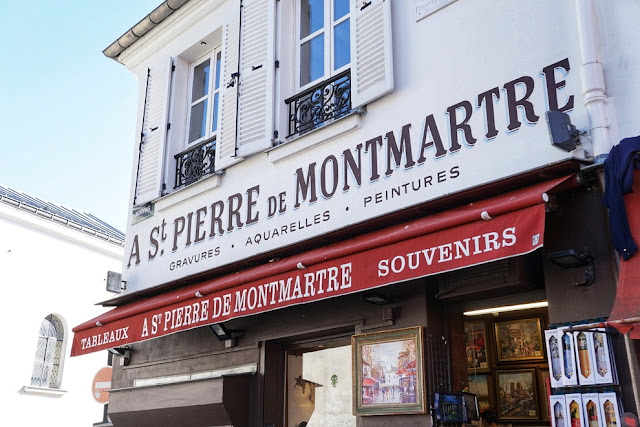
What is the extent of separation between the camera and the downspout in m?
4.71

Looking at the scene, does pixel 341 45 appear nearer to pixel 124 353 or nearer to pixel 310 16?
pixel 310 16

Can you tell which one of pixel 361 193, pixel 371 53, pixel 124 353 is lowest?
pixel 124 353

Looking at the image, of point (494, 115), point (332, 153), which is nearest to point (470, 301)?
point (494, 115)

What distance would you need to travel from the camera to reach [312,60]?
25.7 ft

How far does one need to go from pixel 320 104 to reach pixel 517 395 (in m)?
3.59

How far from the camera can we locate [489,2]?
5832 mm

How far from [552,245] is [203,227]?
4.45 metres

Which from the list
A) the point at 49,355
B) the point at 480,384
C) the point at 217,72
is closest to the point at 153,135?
the point at 217,72

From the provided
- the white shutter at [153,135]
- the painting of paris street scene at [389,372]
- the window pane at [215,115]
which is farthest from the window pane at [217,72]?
the painting of paris street scene at [389,372]

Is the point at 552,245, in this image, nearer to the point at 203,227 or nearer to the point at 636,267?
the point at 636,267

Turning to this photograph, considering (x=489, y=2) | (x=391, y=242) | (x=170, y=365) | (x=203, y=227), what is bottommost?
(x=170, y=365)

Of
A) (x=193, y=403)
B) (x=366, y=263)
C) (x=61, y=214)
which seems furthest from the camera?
(x=61, y=214)

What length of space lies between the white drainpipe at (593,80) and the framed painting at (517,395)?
277 centimetres

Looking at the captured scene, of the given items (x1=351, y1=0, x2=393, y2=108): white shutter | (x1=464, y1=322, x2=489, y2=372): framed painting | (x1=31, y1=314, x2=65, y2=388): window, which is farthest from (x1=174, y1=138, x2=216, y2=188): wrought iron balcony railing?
(x1=31, y1=314, x2=65, y2=388): window
